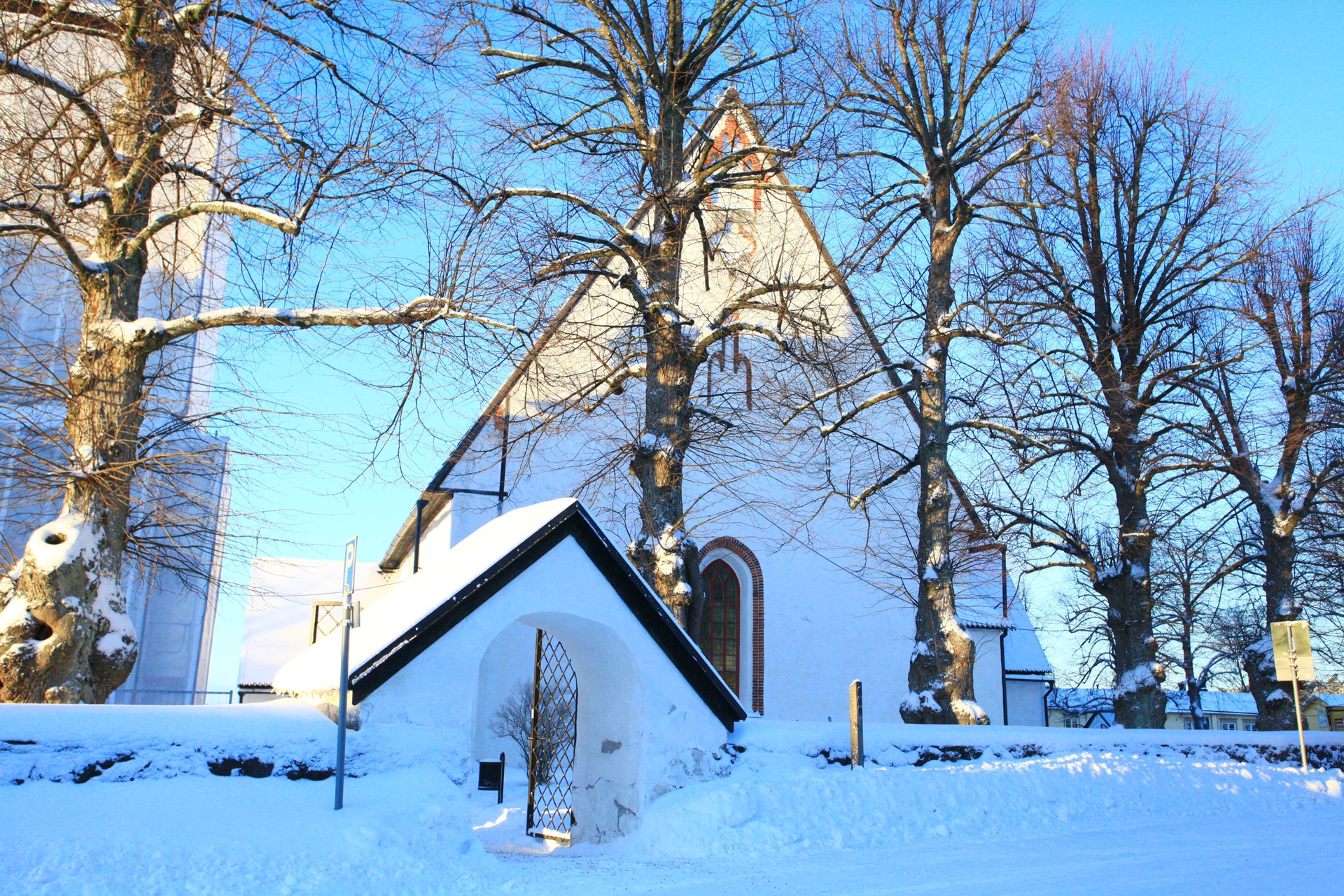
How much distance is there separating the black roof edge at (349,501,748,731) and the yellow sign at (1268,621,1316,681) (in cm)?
911

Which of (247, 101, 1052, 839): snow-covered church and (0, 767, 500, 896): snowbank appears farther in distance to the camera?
(247, 101, 1052, 839): snow-covered church

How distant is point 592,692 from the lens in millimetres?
9242

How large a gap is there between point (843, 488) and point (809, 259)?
4.70m

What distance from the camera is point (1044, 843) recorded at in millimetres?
8883

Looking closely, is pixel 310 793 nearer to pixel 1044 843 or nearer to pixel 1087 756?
pixel 1044 843

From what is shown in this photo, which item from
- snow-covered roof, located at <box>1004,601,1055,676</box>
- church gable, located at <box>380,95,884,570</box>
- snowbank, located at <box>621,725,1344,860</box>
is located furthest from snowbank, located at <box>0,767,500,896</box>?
snow-covered roof, located at <box>1004,601,1055,676</box>

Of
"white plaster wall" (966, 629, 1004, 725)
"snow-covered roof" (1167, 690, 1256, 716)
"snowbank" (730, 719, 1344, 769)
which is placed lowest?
"snow-covered roof" (1167, 690, 1256, 716)

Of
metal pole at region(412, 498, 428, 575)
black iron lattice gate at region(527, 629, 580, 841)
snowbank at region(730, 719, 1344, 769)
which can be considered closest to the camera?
snowbank at region(730, 719, 1344, 769)

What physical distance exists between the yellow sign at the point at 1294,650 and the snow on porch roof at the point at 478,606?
9.06m

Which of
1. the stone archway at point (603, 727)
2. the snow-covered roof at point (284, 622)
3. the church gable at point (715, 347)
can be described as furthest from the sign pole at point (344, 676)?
the snow-covered roof at point (284, 622)

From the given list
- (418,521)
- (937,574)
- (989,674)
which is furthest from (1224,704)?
(418,521)

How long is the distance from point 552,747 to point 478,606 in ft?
16.6

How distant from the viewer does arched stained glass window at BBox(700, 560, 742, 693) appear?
18.8 metres

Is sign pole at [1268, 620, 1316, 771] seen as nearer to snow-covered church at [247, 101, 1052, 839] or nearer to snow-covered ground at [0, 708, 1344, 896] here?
snow-covered ground at [0, 708, 1344, 896]
